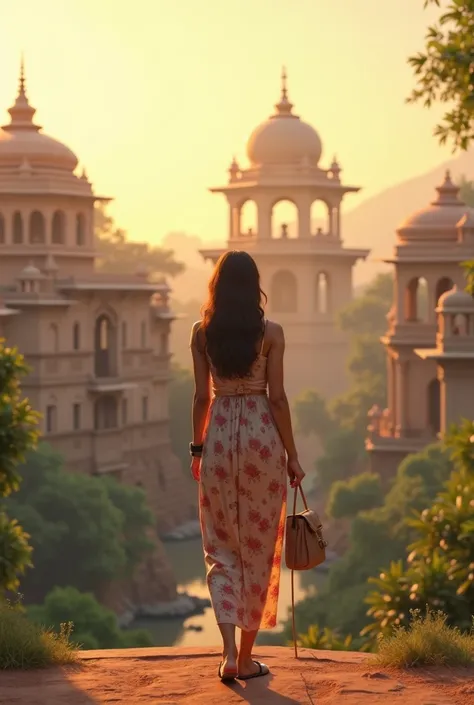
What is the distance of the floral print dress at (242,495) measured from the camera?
9.88 meters

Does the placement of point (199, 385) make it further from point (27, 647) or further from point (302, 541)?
point (27, 647)

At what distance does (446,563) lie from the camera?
15664 mm

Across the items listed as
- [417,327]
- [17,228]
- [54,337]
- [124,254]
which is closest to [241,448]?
[417,327]

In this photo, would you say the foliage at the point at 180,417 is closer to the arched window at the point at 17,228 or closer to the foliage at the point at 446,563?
the arched window at the point at 17,228

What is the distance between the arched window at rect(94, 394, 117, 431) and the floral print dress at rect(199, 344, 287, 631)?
3994cm

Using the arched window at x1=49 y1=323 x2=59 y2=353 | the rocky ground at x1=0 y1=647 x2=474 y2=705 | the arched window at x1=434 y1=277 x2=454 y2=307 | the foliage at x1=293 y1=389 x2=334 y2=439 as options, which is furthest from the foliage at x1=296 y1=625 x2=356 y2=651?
the foliage at x1=293 y1=389 x2=334 y2=439

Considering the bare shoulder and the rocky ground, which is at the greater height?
the bare shoulder

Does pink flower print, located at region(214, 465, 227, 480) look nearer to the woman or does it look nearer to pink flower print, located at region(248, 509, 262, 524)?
the woman

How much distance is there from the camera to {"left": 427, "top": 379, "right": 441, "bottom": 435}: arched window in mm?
44281

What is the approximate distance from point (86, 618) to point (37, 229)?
67.5 feet

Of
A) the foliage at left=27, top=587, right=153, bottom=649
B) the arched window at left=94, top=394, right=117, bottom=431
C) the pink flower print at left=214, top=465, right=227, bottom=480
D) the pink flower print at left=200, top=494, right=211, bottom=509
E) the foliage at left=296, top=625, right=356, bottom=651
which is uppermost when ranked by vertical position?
the pink flower print at left=214, top=465, right=227, bottom=480

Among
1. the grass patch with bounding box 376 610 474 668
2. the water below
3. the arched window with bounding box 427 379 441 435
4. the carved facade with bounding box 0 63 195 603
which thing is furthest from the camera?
the carved facade with bounding box 0 63 195 603

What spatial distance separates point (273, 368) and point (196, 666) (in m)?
1.55

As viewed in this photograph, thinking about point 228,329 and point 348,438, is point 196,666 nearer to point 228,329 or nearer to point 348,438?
point 228,329
